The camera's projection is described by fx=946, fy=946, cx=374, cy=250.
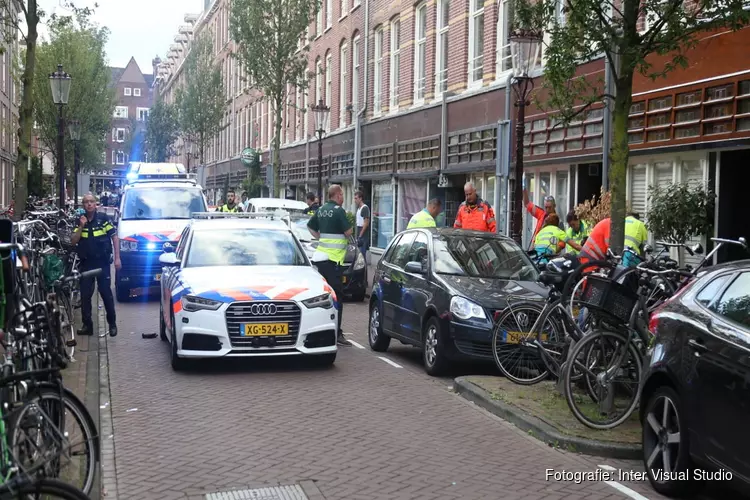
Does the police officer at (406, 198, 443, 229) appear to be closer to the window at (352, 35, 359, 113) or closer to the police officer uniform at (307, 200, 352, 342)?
the police officer uniform at (307, 200, 352, 342)

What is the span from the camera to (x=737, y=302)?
5.58m

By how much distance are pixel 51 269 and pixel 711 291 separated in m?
7.20

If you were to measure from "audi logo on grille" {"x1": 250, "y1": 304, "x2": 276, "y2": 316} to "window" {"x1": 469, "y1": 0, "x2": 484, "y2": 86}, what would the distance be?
1339cm

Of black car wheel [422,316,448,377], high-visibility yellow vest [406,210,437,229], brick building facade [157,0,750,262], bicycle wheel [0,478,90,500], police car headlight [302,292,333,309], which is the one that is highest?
brick building facade [157,0,750,262]

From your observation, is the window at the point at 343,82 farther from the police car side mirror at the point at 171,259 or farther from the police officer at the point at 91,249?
the police car side mirror at the point at 171,259

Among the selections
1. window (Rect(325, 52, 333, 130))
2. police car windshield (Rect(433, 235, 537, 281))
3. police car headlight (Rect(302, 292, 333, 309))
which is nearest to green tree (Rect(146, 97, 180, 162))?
window (Rect(325, 52, 333, 130))

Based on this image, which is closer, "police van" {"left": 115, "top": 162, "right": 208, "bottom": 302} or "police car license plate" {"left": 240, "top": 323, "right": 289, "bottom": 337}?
"police car license plate" {"left": 240, "top": 323, "right": 289, "bottom": 337}

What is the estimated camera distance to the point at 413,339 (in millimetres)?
11234

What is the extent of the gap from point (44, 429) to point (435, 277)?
6577 mm

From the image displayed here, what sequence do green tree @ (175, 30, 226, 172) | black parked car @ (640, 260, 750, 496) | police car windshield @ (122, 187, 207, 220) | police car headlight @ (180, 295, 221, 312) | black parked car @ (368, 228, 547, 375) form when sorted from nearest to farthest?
black parked car @ (640, 260, 750, 496), police car headlight @ (180, 295, 221, 312), black parked car @ (368, 228, 547, 375), police car windshield @ (122, 187, 207, 220), green tree @ (175, 30, 226, 172)

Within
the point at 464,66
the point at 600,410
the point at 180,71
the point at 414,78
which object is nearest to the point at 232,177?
the point at 180,71

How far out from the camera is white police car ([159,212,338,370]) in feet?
33.0

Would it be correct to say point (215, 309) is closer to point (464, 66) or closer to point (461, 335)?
point (461, 335)

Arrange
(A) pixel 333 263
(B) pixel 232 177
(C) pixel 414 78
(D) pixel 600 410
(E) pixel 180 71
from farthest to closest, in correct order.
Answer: (E) pixel 180 71 < (B) pixel 232 177 < (C) pixel 414 78 < (A) pixel 333 263 < (D) pixel 600 410
